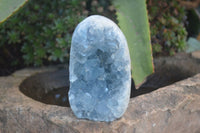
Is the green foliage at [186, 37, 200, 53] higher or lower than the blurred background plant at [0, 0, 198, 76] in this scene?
lower

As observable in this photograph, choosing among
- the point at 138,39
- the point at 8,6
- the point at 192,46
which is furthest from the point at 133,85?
the point at 8,6

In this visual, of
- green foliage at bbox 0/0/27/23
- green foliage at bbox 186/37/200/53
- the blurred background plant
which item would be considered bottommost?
green foliage at bbox 186/37/200/53

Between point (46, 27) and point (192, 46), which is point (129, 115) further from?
point (192, 46)

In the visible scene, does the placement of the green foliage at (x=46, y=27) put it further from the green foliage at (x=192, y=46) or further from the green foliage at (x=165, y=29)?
the green foliage at (x=192, y=46)

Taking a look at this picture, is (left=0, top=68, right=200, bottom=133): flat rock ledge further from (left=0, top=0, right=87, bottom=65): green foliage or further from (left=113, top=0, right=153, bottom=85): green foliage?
(left=0, top=0, right=87, bottom=65): green foliage

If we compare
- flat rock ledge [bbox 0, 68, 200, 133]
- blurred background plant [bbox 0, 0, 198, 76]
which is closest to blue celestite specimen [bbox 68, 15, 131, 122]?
flat rock ledge [bbox 0, 68, 200, 133]

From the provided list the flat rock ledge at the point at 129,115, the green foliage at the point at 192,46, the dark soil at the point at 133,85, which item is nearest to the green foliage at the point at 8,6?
the flat rock ledge at the point at 129,115

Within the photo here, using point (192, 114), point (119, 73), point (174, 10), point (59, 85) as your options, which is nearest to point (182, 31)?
point (174, 10)
